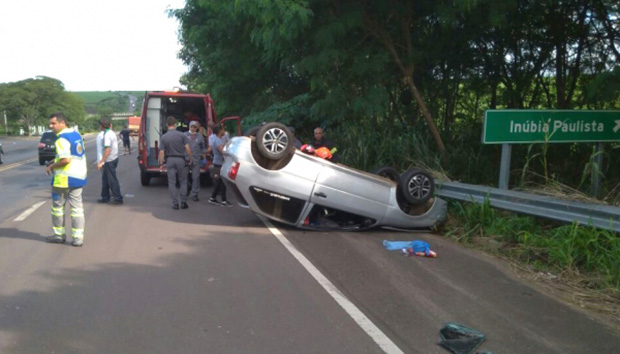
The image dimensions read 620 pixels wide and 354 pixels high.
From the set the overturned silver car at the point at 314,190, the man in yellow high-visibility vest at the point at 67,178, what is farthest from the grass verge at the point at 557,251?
the man in yellow high-visibility vest at the point at 67,178

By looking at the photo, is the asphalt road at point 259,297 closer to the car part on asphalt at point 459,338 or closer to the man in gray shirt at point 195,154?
the car part on asphalt at point 459,338

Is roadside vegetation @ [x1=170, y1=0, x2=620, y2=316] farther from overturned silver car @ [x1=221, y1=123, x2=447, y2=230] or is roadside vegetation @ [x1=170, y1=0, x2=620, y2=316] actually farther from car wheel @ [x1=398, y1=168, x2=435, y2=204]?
overturned silver car @ [x1=221, y1=123, x2=447, y2=230]

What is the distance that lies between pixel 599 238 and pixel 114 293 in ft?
18.3

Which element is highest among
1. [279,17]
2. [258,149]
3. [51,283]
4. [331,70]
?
[279,17]

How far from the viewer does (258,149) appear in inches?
343

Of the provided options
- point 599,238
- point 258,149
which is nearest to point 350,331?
point 599,238

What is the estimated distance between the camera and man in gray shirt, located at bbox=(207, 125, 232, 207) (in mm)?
12195

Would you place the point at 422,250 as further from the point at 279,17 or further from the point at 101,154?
the point at 101,154

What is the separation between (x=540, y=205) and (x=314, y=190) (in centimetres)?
320

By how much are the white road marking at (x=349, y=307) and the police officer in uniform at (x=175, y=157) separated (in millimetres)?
3964

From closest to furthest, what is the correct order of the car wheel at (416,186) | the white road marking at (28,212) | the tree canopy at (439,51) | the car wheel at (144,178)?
1. the car wheel at (416,186)
2. the white road marking at (28,212)
3. the tree canopy at (439,51)
4. the car wheel at (144,178)

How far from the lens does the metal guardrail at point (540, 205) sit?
6.87 m

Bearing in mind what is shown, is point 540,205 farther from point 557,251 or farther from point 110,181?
point 110,181

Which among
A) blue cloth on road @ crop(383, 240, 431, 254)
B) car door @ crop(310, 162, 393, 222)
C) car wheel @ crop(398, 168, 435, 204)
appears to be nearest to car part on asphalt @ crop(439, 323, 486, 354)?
blue cloth on road @ crop(383, 240, 431, 254)
